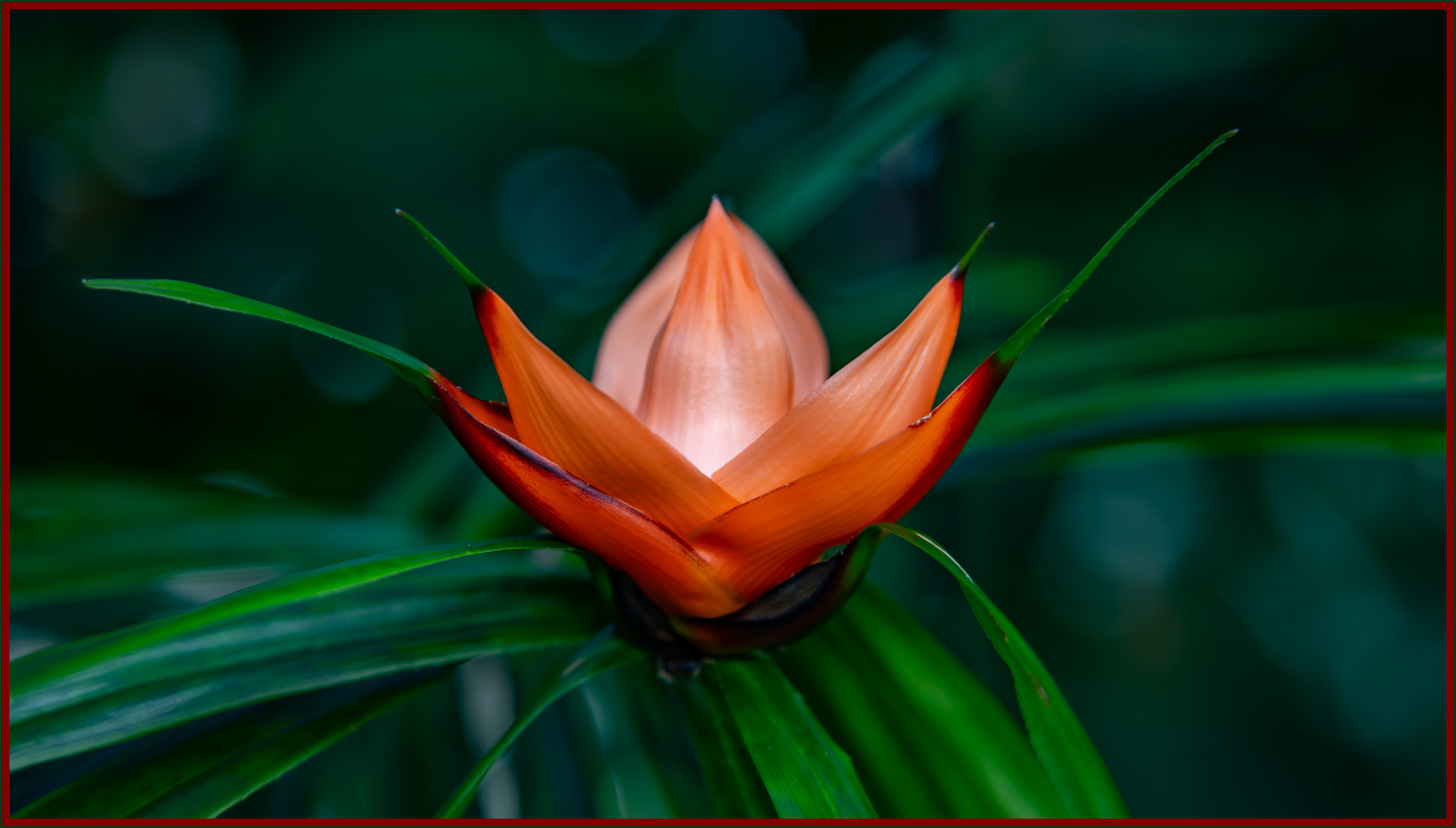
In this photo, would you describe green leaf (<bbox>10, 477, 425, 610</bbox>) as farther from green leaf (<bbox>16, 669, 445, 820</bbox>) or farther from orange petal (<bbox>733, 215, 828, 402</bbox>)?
orange petal (<bbox>733, 215, 828, 402</bbox>)

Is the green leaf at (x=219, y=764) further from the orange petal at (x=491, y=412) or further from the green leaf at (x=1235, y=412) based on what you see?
the green leaf at (x=1235, y=412)

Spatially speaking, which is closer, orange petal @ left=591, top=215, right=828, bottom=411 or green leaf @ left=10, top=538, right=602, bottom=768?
green leaf @ left=10, top=538, right=602, bottom=768

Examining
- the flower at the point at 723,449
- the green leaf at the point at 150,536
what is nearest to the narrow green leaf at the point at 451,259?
the flower at the point at 723,449

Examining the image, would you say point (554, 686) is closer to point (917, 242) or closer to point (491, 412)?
point (491, 412)

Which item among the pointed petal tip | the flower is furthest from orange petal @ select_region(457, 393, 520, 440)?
the pointed petal tip

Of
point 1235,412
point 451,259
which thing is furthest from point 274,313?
point 1235,412

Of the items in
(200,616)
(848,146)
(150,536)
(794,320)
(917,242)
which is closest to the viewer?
(200,616)
